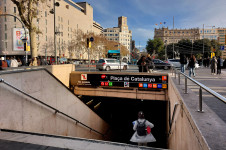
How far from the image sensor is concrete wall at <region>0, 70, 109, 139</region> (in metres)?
4.83

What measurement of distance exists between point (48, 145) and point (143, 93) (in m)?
9.44

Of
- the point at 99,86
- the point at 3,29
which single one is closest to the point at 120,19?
the point at 3,29

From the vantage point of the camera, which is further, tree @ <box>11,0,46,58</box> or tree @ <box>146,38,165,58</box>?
tree @ <box>146,38,165,58</box>

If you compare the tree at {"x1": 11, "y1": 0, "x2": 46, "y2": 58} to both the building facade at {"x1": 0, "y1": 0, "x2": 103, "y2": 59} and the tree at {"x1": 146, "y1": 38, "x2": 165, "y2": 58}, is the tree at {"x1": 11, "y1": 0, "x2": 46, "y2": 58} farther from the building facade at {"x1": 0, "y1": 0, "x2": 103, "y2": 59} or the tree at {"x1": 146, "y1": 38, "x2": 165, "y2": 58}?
the tree at {"x1": 146, "y1": 38, "x2": 165, "y2": 58}

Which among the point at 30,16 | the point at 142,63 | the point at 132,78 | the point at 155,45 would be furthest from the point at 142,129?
the point at 155,45

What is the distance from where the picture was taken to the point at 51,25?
62.2 metres

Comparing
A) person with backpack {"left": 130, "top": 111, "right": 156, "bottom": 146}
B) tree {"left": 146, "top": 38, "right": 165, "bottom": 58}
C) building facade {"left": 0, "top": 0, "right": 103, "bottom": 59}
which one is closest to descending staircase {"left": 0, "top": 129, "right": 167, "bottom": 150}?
person with backpack {"left": 130, "top": 111, "right": 156, "bottom": 146}

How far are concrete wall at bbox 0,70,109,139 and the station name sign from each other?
3.11 meters

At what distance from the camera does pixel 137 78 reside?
11906 mm

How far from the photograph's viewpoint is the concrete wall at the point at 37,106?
483 centimetres

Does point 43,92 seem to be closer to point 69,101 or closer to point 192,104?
point 69,101

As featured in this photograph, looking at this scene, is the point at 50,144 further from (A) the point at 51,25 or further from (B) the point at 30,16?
(A) the point at 51,25

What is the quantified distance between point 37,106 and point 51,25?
204 feet

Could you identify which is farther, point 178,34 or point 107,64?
point 178,34
